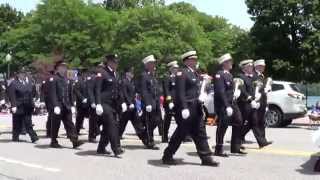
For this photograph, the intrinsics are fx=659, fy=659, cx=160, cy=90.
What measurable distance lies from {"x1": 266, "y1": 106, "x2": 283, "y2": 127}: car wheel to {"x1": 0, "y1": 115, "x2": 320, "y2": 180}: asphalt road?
6265mm

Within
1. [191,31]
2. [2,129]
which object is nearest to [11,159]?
[2,129]

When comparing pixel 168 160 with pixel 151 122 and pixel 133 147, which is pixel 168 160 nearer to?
pixel 151 122

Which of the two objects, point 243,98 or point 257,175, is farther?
point 243,98

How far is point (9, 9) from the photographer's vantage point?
252ft

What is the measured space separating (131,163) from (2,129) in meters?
9.21

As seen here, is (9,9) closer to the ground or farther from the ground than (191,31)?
farther from the ground

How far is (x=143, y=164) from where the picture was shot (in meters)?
11.1

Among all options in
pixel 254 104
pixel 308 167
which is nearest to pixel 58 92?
pixel 254 104

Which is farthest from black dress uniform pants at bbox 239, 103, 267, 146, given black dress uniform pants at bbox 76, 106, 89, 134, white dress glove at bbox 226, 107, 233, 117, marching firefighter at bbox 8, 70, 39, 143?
black dress uniform pants at bbox 76, 106, 89, 134

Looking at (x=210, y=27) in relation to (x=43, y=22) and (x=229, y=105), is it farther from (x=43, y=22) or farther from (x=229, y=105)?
(x=229, y=105)

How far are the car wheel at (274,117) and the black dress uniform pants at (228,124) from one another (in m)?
8.83

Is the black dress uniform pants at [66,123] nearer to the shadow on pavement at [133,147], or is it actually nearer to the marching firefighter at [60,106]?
the marching firefighter at [60,106]

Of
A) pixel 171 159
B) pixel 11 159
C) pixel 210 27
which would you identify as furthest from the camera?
pixel 210 27

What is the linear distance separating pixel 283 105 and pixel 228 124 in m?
9.03
